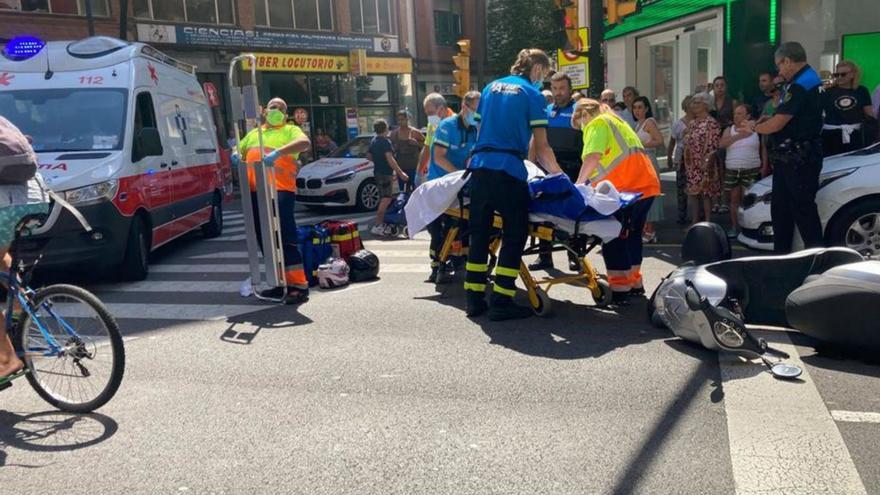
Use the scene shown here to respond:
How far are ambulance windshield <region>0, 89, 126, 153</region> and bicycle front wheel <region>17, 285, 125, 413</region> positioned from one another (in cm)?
412

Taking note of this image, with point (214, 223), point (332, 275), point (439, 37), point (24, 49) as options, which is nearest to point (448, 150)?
point (332, 275)

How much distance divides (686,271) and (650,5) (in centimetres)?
1459

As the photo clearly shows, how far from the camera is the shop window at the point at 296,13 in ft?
92.3

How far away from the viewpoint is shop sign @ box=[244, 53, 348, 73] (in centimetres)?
2758

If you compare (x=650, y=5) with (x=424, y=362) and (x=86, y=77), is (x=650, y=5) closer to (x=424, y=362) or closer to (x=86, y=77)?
(x=86, y=77)

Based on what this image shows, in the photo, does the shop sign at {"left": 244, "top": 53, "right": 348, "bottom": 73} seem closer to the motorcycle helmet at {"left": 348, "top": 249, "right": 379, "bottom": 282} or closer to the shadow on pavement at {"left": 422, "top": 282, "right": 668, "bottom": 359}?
the motorcycle helmet at {"left": 348, "top": 249, "right": 379, "bottom": 282}

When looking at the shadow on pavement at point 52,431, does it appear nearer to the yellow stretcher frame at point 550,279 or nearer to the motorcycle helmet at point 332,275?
the yellow stretcher frame at point 550,279

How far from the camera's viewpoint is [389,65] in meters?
31.9

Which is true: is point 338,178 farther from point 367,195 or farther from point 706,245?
point 706,245

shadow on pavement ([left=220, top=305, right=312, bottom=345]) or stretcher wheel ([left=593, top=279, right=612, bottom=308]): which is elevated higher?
stretcher wheel ([left=593, top=279, right=612, bottom=308])

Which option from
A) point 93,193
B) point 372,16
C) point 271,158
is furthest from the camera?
point 372,16

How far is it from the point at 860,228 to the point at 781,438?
13.8ft

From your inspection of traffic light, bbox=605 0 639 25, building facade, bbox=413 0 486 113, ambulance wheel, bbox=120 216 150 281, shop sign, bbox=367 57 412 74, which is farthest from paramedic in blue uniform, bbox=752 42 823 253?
building facade, bbox=413 0 486 113

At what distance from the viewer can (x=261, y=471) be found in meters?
3.48
